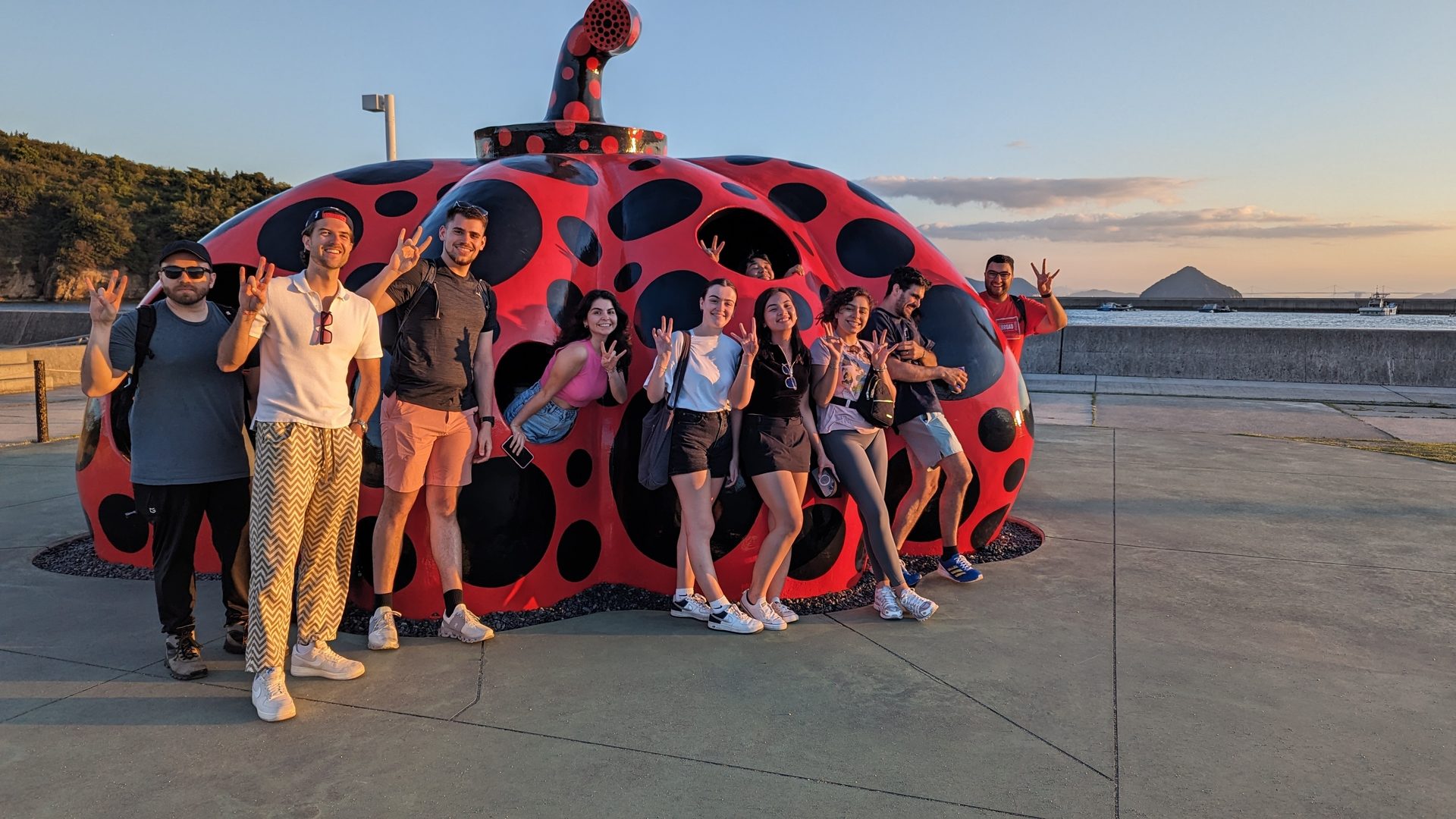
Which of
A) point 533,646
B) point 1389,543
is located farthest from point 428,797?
point 1389,543

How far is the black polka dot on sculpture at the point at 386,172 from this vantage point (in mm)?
5977

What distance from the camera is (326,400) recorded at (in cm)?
381

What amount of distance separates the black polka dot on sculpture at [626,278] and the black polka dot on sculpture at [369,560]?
1743 mm

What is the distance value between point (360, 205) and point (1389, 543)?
23.3 feet

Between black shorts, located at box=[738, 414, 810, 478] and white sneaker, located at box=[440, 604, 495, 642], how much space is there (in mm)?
1453

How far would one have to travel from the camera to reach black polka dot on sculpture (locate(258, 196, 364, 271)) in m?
5.55

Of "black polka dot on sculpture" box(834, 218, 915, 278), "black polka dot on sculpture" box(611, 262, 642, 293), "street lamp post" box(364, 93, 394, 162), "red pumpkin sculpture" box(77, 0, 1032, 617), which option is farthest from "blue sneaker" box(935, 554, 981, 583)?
"street lamp post" box(364, 93, 394, 162)

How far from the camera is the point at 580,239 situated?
5305 mm

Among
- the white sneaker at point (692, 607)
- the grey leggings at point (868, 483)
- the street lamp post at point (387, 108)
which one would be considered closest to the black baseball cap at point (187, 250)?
the white sneaker at point (692, 607)

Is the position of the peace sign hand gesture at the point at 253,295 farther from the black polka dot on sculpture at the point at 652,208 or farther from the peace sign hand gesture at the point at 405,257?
the black polka dot on sculpture at the point at 652,208

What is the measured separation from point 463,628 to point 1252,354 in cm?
1818

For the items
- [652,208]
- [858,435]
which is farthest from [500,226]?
[858,435]

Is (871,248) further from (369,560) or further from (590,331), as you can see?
(369,560)

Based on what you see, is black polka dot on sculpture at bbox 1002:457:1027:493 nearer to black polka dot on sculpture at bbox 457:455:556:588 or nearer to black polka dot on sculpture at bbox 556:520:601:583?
black polka dot on sculpture at bbox 556:520:601:583
